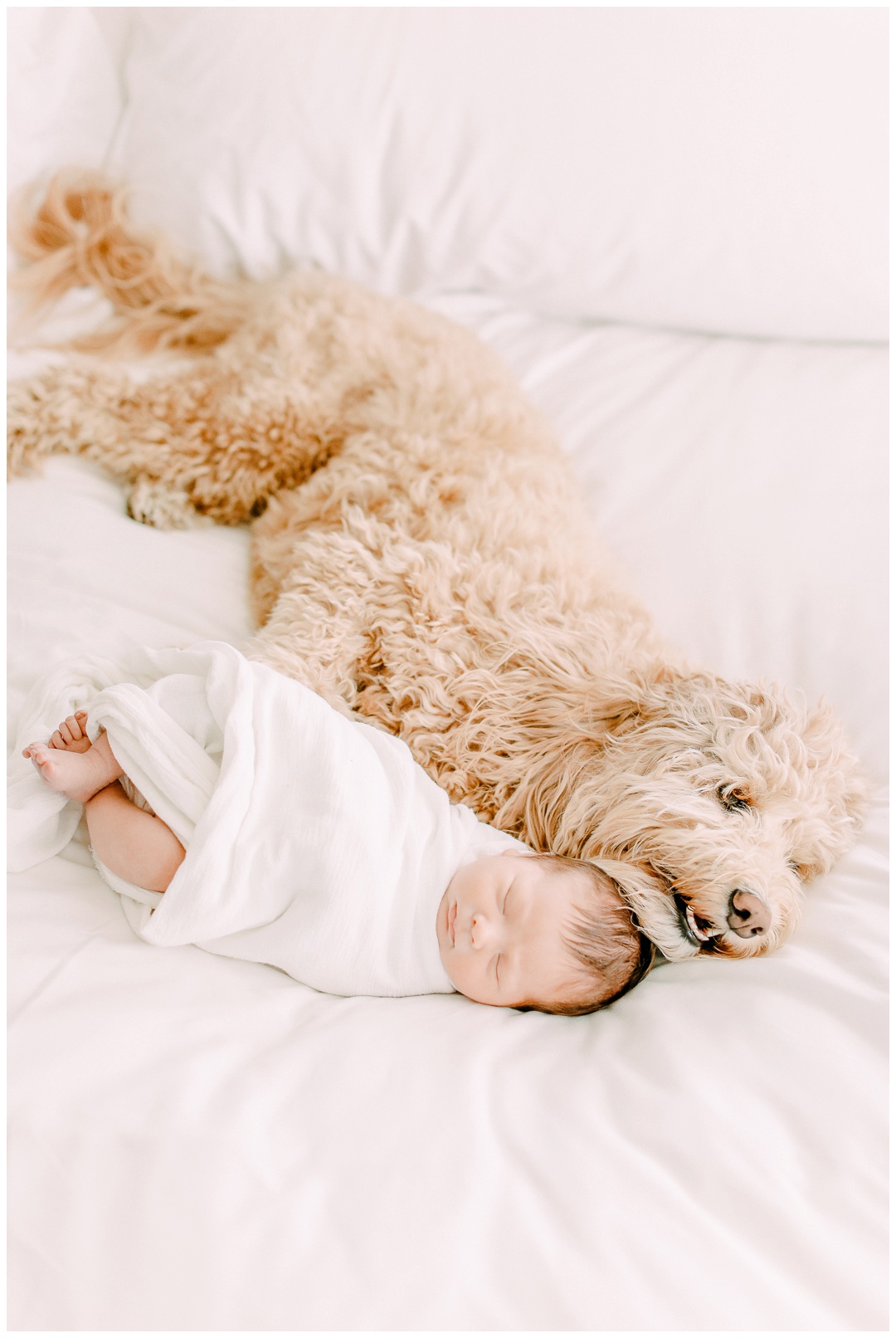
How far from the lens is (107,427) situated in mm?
1798

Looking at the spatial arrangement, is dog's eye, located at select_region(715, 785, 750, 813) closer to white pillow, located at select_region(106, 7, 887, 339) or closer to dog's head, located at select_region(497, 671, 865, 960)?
dog's head, located at select_region(497, 671, 865, 960)

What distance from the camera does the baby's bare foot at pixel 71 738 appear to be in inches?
45.6

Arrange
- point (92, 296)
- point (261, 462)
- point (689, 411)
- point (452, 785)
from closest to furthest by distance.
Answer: point (452, 785), point (261, 462), point (689, 411), point (92, 296)

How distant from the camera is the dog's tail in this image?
202cm

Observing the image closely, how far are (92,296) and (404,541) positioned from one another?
47.5 inches

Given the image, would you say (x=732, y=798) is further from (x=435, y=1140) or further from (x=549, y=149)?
(x=549, y=149)

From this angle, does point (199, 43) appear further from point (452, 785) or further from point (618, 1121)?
point (618, 1121)

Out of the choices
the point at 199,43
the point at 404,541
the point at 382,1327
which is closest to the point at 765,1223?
the point at 382,1327

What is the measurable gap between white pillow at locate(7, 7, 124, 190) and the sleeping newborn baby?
1.52 metres

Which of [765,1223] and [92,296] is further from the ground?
[92,296]

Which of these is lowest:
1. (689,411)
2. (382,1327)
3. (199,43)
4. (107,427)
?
(382,1327)

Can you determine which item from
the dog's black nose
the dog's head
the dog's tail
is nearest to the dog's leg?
the dog's tail

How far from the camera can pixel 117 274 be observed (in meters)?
2.09

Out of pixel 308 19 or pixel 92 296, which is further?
pixel 92 296
